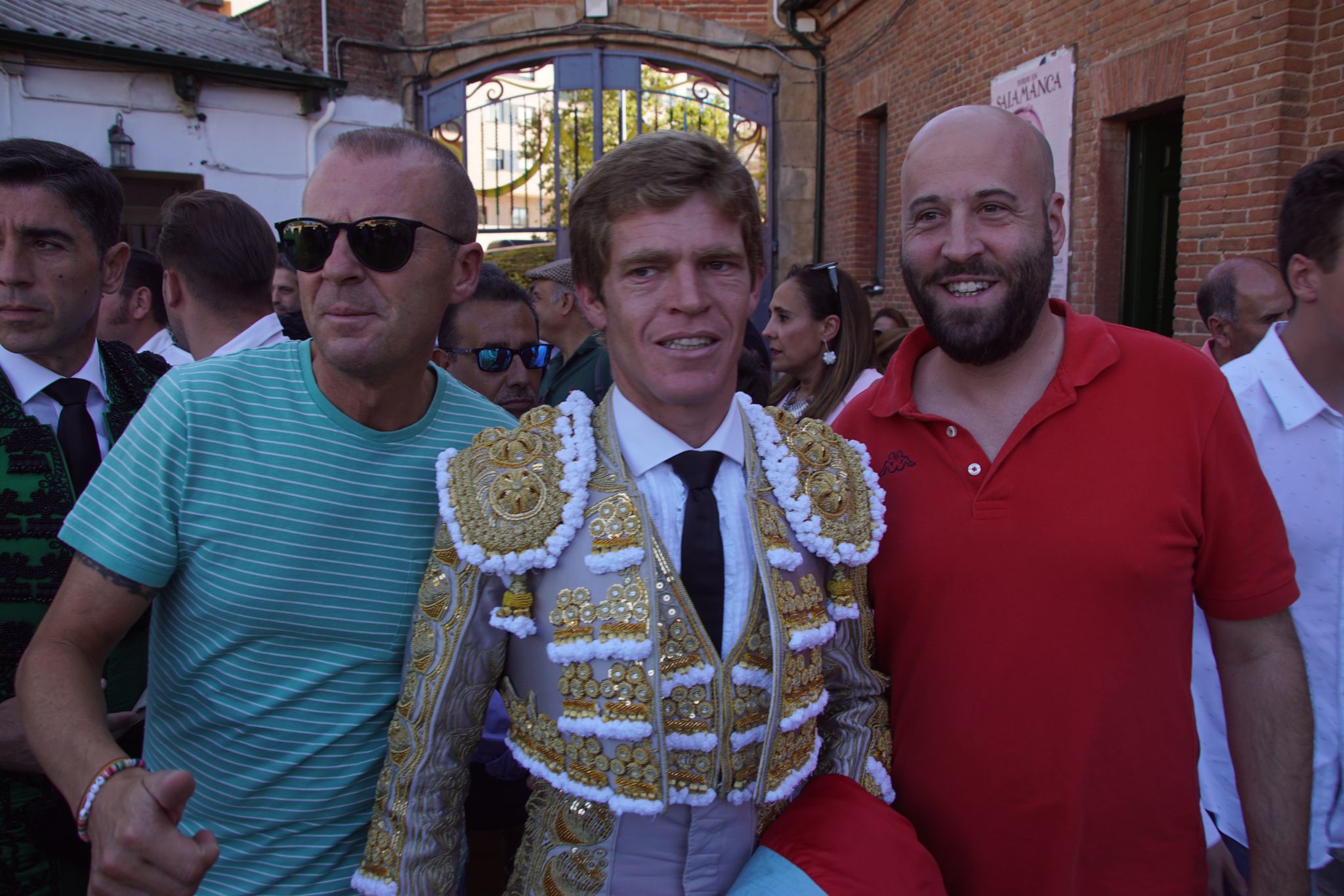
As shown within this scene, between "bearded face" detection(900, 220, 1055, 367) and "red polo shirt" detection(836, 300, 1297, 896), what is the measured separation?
0.14 m

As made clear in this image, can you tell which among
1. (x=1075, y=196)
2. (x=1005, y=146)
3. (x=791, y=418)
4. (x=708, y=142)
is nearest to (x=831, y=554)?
(x=791, y=418)

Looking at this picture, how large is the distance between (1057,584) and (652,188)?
1.07 meters

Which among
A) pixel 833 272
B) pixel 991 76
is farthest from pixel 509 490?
pixel 991 76

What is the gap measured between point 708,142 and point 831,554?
2.56 feet

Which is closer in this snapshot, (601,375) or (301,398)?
(301,398)

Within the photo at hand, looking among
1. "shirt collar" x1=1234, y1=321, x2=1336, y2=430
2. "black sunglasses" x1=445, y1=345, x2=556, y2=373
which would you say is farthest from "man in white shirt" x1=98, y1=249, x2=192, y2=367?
"shirt collar" x1=1234, y1=321, x2=1336, y2=430

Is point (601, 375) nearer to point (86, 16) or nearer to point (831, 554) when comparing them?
point (831, 554)

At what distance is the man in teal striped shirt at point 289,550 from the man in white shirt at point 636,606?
0.15 m

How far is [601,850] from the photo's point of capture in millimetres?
1576

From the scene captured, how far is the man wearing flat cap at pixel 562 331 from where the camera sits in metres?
4.32

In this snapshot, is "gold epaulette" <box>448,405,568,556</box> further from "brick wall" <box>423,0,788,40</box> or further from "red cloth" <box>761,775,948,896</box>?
"brick wall" <box>423,0,788,40</box>

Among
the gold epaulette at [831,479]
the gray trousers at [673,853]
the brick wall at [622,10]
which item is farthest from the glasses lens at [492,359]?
the brick wall at [622,10]

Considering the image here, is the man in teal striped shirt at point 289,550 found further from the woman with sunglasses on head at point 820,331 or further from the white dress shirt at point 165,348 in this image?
the woman with sunglasses on head at point 820,331

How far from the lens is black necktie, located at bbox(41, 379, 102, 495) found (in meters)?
2.15
